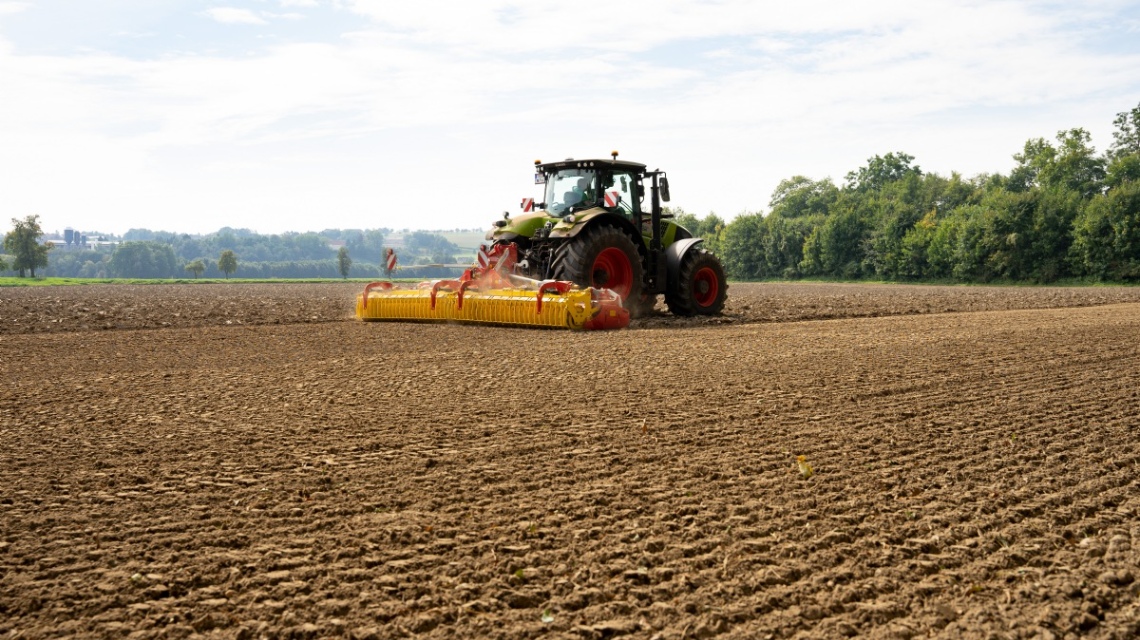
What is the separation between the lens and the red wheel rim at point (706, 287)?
15297 millimetres

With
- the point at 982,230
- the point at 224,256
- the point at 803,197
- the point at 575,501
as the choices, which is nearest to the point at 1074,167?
the point at 982,230

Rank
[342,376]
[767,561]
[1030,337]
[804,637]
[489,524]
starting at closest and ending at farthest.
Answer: [804,637] → [767,561] → [489,524] → [342,376] → [1030,337]

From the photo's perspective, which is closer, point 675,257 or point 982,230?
point 675,257

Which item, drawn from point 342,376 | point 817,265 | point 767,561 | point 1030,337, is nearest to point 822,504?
point 767,561

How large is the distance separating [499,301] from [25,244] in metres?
75.4

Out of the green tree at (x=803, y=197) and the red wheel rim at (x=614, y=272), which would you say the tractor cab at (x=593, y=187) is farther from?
the green tree at (x=803, y=197)

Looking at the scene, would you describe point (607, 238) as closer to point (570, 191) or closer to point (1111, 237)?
point (570, 191)

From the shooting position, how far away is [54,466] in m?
5.02

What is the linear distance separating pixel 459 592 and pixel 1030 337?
9742 mm

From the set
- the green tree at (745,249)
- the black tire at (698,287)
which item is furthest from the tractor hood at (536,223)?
the green tree at (745,249)

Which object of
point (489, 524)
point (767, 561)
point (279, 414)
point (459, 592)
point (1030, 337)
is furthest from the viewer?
point (1030, 337)

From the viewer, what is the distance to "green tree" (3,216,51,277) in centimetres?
7506

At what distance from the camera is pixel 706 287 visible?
1533 cm

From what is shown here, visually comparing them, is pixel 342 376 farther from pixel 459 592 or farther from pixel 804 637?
pixel 804 637
